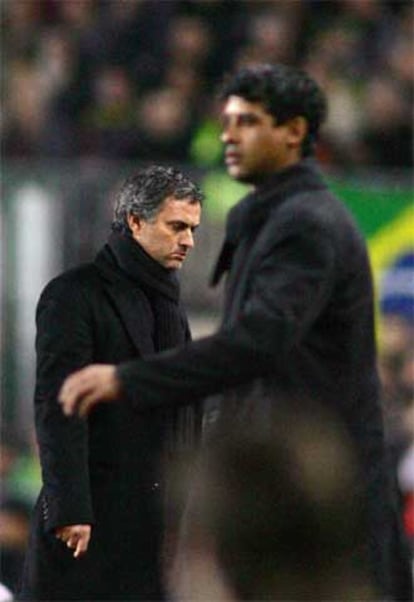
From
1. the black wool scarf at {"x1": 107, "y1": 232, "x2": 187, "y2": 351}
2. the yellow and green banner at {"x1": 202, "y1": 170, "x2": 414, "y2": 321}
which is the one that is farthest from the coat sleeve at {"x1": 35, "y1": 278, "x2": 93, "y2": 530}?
the yellow and green banner at {"x1": 202, "y1": 170, "x2": 414, "y2": 321}

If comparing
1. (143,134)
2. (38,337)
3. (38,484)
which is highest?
(38,337)

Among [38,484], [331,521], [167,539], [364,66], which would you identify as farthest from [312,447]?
[364,66]

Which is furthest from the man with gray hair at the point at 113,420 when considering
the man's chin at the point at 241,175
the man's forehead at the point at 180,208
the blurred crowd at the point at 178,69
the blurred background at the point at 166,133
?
the blurred crowd at the point at 178,69

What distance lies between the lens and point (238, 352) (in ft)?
15.2

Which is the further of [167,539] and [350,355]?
[167,539]

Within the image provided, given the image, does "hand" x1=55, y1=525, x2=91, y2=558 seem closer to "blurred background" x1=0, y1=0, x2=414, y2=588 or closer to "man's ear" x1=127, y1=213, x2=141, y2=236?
"man's ear" x1=127, y1=213, x2=141, y2=236

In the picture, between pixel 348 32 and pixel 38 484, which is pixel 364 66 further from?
pixel 38 484

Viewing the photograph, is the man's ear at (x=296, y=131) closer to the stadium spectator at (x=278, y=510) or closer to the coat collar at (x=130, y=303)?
the coat collar at (x=130, y=303)

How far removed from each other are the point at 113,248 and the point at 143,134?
5974 mm

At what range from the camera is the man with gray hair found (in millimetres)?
4871

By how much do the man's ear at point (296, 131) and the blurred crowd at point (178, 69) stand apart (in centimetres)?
558

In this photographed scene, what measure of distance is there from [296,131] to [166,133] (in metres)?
5.91

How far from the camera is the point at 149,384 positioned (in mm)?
4625

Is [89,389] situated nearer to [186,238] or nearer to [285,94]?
[186,238]
